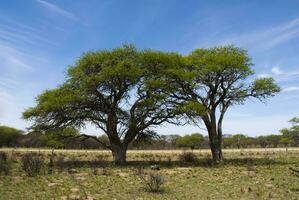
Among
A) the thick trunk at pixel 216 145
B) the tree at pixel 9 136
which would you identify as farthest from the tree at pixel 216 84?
the tree at pixel 9 136

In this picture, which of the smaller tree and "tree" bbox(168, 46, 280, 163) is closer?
"tree" bbox(168, 46, 280, 163)

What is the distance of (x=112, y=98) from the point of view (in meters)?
36.9

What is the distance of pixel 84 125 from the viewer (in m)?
37.4

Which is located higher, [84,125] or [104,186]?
[84,125]

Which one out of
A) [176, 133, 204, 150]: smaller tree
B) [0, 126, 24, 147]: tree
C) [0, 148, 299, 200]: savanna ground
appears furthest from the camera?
[176, 133, 204, 150]: smaller tree

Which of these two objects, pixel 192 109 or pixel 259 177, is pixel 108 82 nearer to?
pixel 192 109

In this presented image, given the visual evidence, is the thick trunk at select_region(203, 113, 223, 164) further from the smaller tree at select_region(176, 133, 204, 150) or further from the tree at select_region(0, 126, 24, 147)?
the smaller tree at select_region(176, 133, 204, 150)

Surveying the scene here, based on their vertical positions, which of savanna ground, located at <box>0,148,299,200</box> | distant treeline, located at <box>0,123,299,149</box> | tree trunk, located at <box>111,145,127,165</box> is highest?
distant treeline, located at <box>0,123,299,149</box>

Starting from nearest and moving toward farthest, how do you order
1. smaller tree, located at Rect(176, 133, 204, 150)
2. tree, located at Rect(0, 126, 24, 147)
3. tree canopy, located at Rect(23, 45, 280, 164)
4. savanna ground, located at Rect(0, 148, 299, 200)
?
savanna ground, located at Rect(0, 148, 299, 200), tree canopy, located at Rect(23, 45, 280, 164), tree, located at Rect(0, 126, 24, 147), smaller tree, located at Rect(176, 133, 204, 150)

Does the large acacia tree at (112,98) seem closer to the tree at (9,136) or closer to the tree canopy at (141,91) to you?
the tree canopy at (141,91)

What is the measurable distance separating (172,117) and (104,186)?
17.7m

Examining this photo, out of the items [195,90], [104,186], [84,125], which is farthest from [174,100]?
[104,186]

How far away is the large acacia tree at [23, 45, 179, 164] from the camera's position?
116 feet

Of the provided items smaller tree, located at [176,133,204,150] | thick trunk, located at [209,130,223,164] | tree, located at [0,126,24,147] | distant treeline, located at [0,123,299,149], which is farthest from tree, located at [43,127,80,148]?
smaller tree, located at [176,133,204,150]
